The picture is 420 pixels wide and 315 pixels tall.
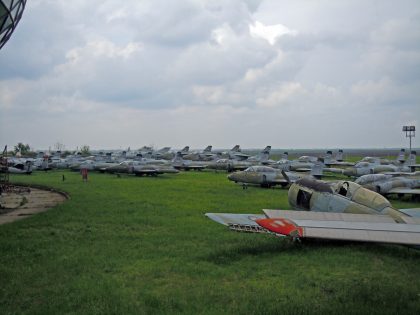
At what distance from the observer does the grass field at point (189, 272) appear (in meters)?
6.48

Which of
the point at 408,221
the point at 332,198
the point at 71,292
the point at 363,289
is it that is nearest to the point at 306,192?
the point at 332,198

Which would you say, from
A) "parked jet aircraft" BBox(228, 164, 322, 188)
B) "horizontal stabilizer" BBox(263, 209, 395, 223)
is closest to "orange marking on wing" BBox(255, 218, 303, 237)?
"horizontal stabilizer" BBox(263, 209, 395, 223)

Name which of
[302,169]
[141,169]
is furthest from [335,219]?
[302,169]

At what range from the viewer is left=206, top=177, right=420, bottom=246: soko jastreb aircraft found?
6.94 meters

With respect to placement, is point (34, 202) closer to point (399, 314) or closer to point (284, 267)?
point (284, 267)

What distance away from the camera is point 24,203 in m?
20.8

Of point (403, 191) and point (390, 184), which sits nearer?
point (403, 191)

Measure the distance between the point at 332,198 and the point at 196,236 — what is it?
165 inches

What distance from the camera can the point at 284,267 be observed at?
858 cm

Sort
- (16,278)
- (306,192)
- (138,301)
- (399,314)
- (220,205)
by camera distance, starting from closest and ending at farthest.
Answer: (399,314) → (138,301) → (16,278) → (306,192) → (220,205)

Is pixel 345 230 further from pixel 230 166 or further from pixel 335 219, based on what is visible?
pixel 230 166

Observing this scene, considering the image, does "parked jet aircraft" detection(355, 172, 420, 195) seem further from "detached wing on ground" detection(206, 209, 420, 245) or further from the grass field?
"detached wing on ground" detection(206, 209, 420, 245)

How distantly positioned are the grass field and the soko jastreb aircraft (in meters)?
0.94

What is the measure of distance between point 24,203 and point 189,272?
15.9 meters
